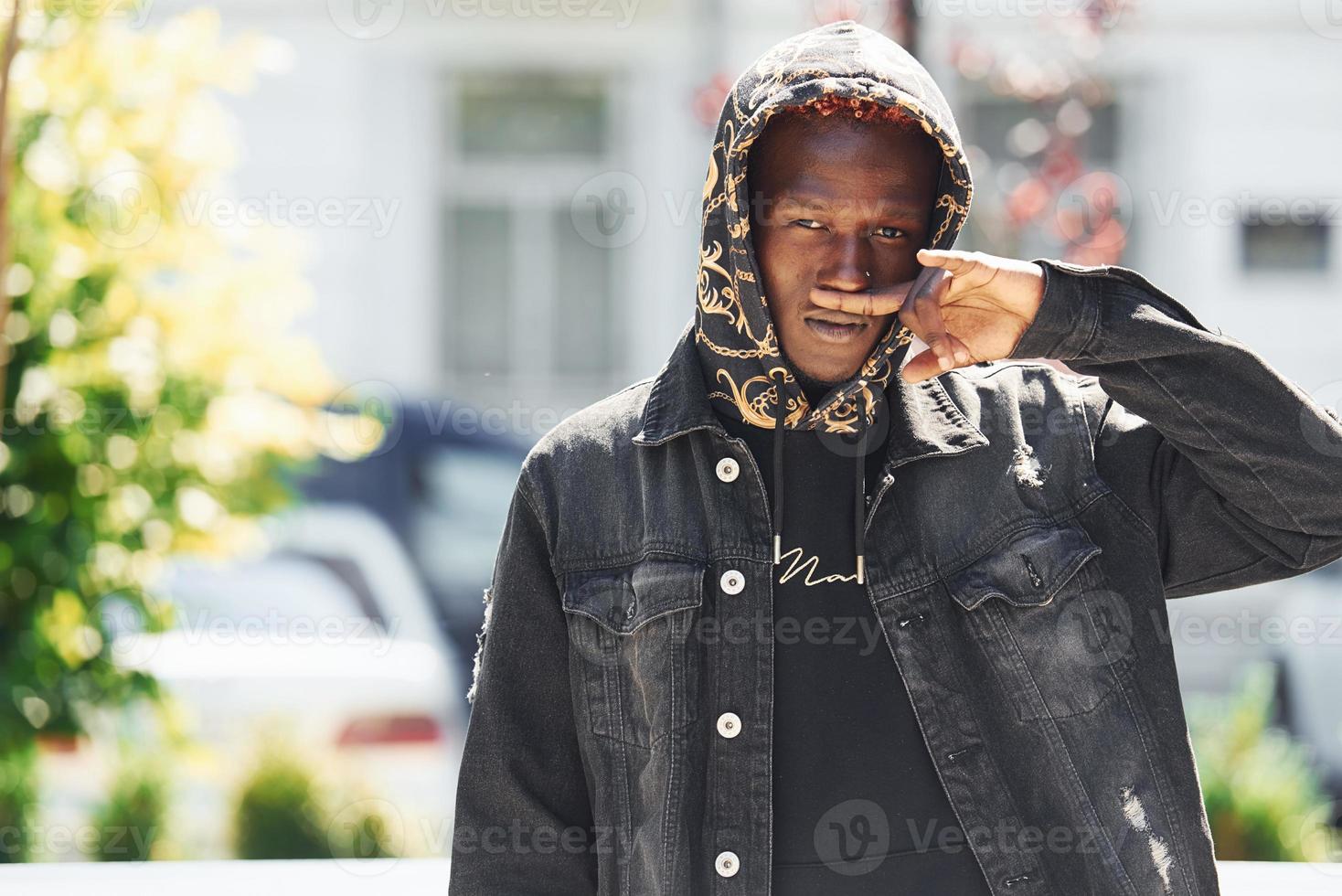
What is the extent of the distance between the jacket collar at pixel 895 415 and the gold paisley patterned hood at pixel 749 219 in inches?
1.2

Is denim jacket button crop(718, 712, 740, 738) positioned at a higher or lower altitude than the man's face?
lower

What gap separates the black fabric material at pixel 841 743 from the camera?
177 cm

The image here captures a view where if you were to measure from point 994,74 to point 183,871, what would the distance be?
11.8ft

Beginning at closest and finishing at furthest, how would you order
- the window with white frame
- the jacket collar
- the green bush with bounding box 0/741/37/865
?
the jacket collar < the green bush with bounding box 0/741/37/865 < the window with white frame

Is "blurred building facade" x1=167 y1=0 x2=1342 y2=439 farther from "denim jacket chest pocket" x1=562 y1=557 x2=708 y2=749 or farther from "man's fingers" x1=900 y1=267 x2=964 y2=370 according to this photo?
"man's fingers" x1=900 y1=267 x2=964 y2=370

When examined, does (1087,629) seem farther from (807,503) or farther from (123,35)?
(123,35)

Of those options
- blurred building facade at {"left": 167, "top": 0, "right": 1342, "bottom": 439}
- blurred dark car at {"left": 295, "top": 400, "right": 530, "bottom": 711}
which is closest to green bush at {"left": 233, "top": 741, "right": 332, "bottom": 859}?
blurred dark car at {"left": 295, "top": 400, "right": 530, "bottom": 711}

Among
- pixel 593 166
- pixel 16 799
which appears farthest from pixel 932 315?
pixel 593 166

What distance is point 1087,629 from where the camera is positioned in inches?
71.0

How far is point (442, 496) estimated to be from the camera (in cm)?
664

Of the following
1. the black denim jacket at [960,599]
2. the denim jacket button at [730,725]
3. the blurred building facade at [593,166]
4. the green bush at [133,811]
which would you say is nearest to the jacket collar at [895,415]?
the black denim jacket at [960,599]

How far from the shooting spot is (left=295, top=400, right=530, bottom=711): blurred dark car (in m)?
6.55

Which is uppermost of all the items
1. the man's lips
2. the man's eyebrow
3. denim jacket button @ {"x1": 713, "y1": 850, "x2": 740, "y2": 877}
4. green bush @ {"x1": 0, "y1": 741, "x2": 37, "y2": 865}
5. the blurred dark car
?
the man's eyebrow

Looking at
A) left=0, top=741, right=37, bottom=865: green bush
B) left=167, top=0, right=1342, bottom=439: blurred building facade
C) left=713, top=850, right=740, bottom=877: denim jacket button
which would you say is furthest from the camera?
left=167, top=0, right=1342, bottom=439: blurred building facade
